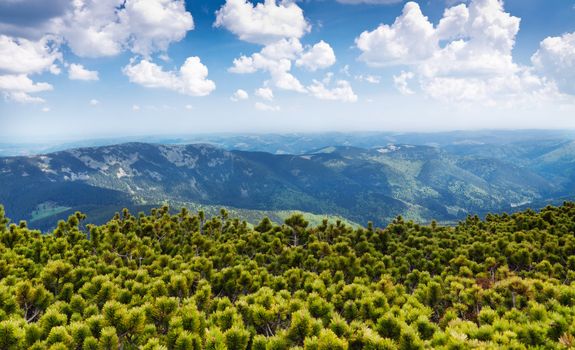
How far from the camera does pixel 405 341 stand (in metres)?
7.43

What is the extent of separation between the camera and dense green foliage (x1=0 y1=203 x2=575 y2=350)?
7.75 meters

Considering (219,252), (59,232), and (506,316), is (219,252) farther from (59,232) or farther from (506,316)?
(506,316)

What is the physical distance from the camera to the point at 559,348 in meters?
6.48

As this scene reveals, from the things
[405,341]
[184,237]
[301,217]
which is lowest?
[184,237]

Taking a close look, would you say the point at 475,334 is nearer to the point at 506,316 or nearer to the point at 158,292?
the point at 506,316

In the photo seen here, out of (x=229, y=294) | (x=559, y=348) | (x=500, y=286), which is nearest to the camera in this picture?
(x=559, y=348)

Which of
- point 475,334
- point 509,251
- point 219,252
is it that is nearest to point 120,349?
point 475,334

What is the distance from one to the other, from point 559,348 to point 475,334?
1542 millimetres

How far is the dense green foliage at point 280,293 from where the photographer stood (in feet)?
25.4

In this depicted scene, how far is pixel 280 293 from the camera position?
12141mm

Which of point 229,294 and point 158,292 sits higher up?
point 158,292

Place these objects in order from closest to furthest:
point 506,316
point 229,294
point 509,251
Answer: point 506,316 → point 229,294 → point 509,251

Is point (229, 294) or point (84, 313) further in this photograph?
point (229, 294)

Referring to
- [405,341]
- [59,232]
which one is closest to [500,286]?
[405,341]
